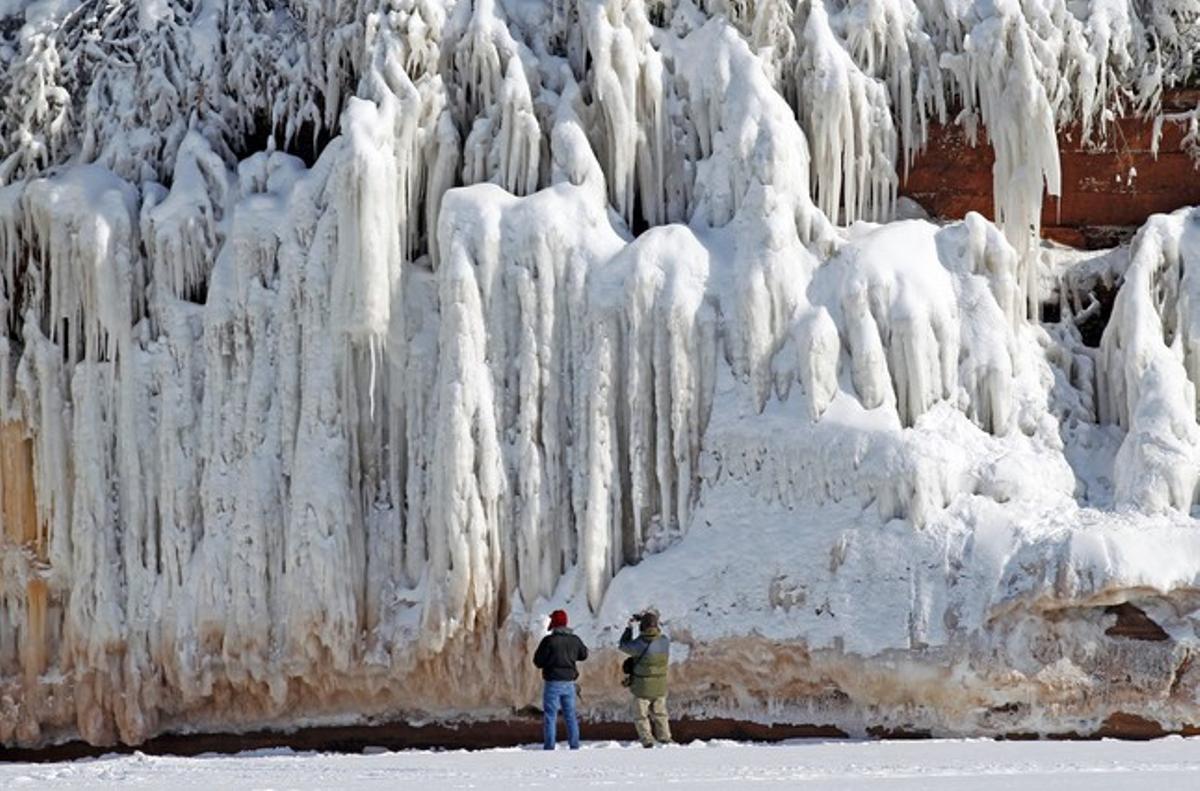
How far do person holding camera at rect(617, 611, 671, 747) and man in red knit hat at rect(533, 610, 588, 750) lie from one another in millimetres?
434

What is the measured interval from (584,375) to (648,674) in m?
3.27

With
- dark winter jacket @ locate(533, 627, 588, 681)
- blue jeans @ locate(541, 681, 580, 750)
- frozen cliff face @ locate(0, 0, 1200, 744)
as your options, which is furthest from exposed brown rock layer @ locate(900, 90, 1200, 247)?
blue jeans @ locate(541, 681, 580, 750)

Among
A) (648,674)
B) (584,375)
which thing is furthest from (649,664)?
(584,375)

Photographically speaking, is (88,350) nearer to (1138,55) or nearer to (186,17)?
(186,17)

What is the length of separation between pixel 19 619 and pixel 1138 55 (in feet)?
38.4

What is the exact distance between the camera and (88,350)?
72.3 ft

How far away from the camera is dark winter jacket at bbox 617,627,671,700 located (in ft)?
58.9

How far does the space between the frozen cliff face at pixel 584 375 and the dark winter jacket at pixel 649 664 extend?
1805 mm

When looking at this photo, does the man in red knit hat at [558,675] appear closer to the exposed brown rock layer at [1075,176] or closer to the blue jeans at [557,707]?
the blue jeans at [557,707]

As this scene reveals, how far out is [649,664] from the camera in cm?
1797

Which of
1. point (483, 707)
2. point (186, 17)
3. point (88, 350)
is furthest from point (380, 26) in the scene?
point (483, 707)

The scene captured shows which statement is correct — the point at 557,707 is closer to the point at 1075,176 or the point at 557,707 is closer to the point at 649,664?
the point at 649,664

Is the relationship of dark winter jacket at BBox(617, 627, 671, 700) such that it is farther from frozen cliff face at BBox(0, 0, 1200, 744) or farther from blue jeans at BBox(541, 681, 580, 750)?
frozen cliff face at BBox(0, 0, 1200, 744)

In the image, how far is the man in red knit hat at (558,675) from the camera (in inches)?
701
